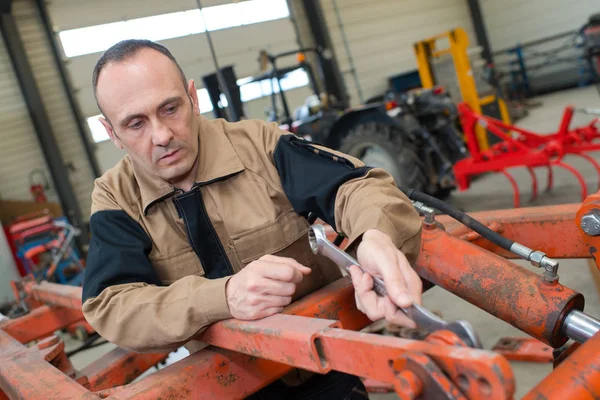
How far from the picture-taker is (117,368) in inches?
79.1

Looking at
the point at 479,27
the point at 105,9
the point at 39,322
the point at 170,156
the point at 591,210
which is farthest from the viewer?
the point at 479,27

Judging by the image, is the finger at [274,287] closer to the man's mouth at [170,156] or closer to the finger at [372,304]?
Result: the finger at [372,304]

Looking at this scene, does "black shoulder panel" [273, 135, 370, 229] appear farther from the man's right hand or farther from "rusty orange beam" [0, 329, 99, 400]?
"rusty orange beam" [0, 329, 99, 400]

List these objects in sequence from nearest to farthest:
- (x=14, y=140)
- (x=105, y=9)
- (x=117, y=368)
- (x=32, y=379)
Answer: (x=32, y=379) < (x=117, y=368) < (x=14, y=140) < (x=105, y=9)

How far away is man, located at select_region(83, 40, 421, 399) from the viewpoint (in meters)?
1.14

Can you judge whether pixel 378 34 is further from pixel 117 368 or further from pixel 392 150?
pixel 117 368

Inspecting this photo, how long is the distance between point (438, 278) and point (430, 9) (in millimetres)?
11850

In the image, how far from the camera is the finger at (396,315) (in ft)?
2.89

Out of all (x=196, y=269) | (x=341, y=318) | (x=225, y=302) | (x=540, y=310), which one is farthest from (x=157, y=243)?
(x=540, y=310)

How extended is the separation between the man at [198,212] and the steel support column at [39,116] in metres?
7.12

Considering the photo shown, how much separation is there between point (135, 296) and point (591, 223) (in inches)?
42.9

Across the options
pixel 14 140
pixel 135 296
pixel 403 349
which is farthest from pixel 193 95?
pixel 14 140

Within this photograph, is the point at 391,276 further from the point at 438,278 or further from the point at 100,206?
the point at 100,206

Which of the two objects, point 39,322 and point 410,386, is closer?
point 410,386
